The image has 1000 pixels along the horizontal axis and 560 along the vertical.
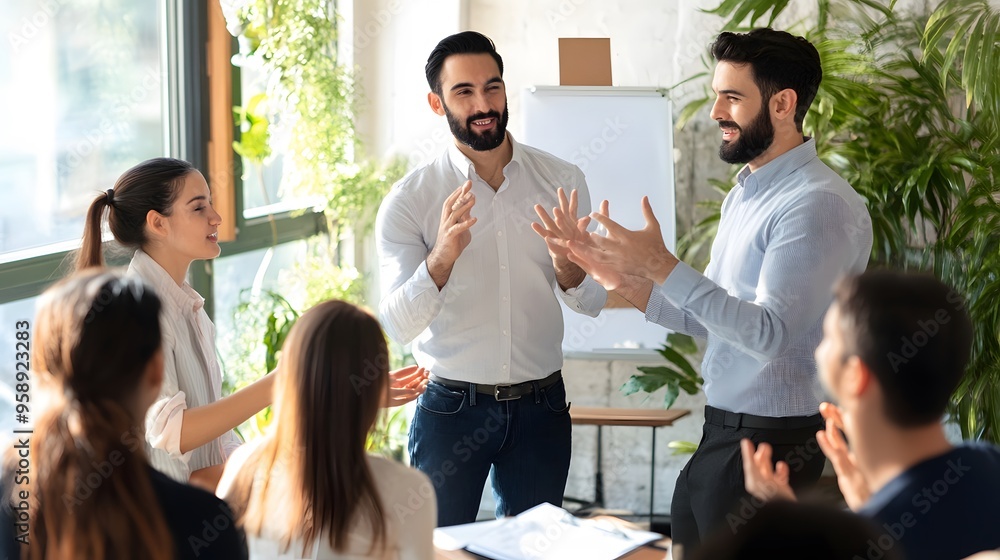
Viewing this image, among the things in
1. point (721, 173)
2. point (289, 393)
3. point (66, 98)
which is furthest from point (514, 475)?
point (721, 173)

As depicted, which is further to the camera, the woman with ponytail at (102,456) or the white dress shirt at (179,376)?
the white dress shirt at (179,376)

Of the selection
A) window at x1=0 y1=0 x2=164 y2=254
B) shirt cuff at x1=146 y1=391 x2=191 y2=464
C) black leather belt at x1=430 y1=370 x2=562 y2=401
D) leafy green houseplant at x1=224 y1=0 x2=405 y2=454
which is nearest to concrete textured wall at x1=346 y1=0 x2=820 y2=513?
leafy green houseplant at x1=224 y1=0 x2=405 y2=454

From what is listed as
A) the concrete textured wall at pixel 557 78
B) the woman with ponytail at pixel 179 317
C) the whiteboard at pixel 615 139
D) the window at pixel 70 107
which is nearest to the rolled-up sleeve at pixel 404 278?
the woman with ponytail at pixel 179 317

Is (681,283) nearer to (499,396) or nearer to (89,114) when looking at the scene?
(499,396)

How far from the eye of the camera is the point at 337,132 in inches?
167

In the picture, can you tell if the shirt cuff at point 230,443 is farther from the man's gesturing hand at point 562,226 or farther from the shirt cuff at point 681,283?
the shirt cuff at point 681,283

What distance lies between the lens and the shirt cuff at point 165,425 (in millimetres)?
2059

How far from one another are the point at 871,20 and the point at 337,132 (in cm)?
230

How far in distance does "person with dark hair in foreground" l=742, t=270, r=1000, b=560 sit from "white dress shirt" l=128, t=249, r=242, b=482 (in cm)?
132

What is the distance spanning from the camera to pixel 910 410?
4.60ft

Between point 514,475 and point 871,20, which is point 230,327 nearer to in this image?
point 514,475

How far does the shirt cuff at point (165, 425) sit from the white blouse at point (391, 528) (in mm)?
585

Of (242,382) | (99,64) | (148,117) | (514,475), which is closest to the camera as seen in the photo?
(514,475)

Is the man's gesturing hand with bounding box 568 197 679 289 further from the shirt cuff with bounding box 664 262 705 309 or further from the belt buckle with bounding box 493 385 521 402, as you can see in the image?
the belt buckle with bounding box 493 385 521 402
